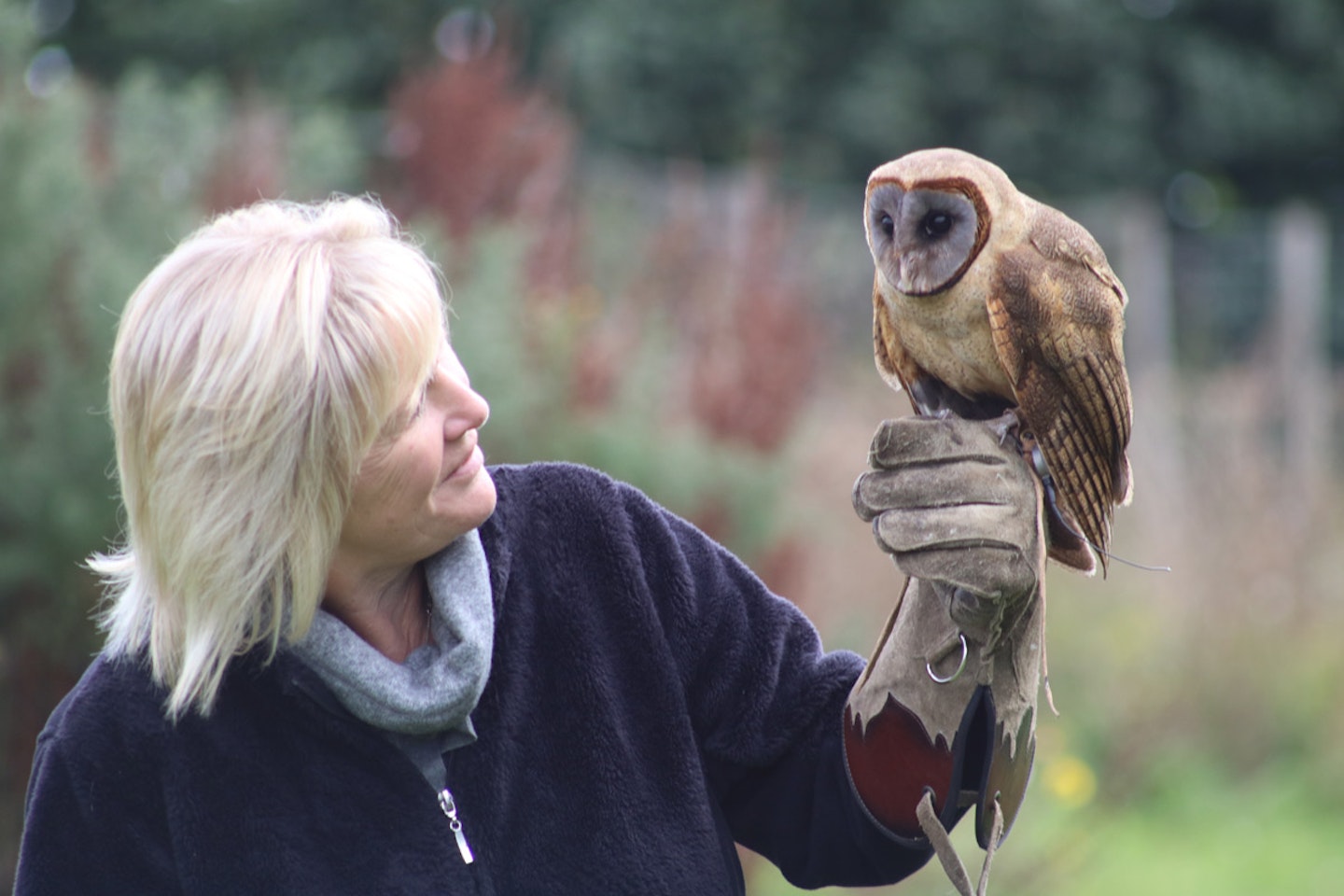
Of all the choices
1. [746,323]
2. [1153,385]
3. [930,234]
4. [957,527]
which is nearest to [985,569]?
[957,527]

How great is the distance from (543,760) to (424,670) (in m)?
0.20

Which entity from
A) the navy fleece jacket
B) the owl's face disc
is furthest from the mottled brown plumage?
the navy fleece jacket

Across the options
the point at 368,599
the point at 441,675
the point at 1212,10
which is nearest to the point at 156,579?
the point at 368,599

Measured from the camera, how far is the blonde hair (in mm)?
1691

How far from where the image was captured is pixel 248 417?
1686mm

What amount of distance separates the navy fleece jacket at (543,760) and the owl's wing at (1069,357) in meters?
0.40

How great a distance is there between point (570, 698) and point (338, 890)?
364mm

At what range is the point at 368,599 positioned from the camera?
187 centimetres

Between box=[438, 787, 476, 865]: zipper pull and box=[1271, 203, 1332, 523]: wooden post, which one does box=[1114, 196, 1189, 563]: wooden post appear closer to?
box=[1271, 203, 1332, 523]: wooden post

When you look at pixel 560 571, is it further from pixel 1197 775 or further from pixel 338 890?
pixel 1197 775

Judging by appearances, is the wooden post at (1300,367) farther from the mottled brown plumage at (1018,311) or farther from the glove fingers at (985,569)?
the glove fingers at (985,569)

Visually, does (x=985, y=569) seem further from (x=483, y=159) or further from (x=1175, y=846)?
(x=483, y=159)

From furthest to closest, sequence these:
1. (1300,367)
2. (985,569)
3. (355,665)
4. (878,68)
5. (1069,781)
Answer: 1. (878,68)
2. (1300,367)
3. (1069,781)
4. (355,665)
5. (985,569)

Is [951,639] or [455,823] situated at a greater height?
[951,639]
